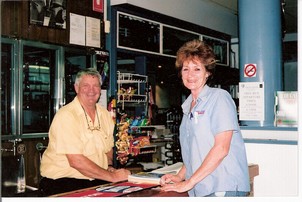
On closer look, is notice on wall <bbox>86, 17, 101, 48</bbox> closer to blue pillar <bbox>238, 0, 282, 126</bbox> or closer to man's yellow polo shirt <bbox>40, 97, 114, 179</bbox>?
man's yellow polo shirt <bbox>40, 97, 114, 179</bbox>

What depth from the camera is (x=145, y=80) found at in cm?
503

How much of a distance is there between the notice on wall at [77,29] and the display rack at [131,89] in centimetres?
78

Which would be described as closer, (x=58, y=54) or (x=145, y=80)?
(x=58, y=54)

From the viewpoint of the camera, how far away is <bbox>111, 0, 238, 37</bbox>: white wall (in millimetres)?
4900

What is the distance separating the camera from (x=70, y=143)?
A: 2.41m

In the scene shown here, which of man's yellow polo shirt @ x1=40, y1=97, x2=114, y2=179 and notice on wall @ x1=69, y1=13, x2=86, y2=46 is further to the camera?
notice on wall @ x1=69, y1=13, x2=86, y2=46

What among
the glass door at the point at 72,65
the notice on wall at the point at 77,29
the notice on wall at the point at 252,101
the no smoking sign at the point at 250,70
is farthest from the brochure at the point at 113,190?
the notice on wall at the point at 77,29

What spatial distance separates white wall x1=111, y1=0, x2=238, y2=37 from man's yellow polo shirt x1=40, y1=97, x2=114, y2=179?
2289mm

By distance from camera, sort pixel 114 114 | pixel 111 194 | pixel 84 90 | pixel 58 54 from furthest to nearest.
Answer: pixel 114 114
pixel 58 54
pixel 84 90
pixel 111 194

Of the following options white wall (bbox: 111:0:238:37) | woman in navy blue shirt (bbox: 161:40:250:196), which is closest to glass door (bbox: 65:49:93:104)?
white wall (bbox: 111:0:238:37)

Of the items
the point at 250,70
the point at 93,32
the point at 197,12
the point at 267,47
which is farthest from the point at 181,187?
the point at 197,12

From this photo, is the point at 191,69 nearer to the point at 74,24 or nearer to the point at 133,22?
the point at 74,24

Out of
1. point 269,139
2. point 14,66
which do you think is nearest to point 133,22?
point 14,66

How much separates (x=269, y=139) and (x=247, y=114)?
0.28 m
